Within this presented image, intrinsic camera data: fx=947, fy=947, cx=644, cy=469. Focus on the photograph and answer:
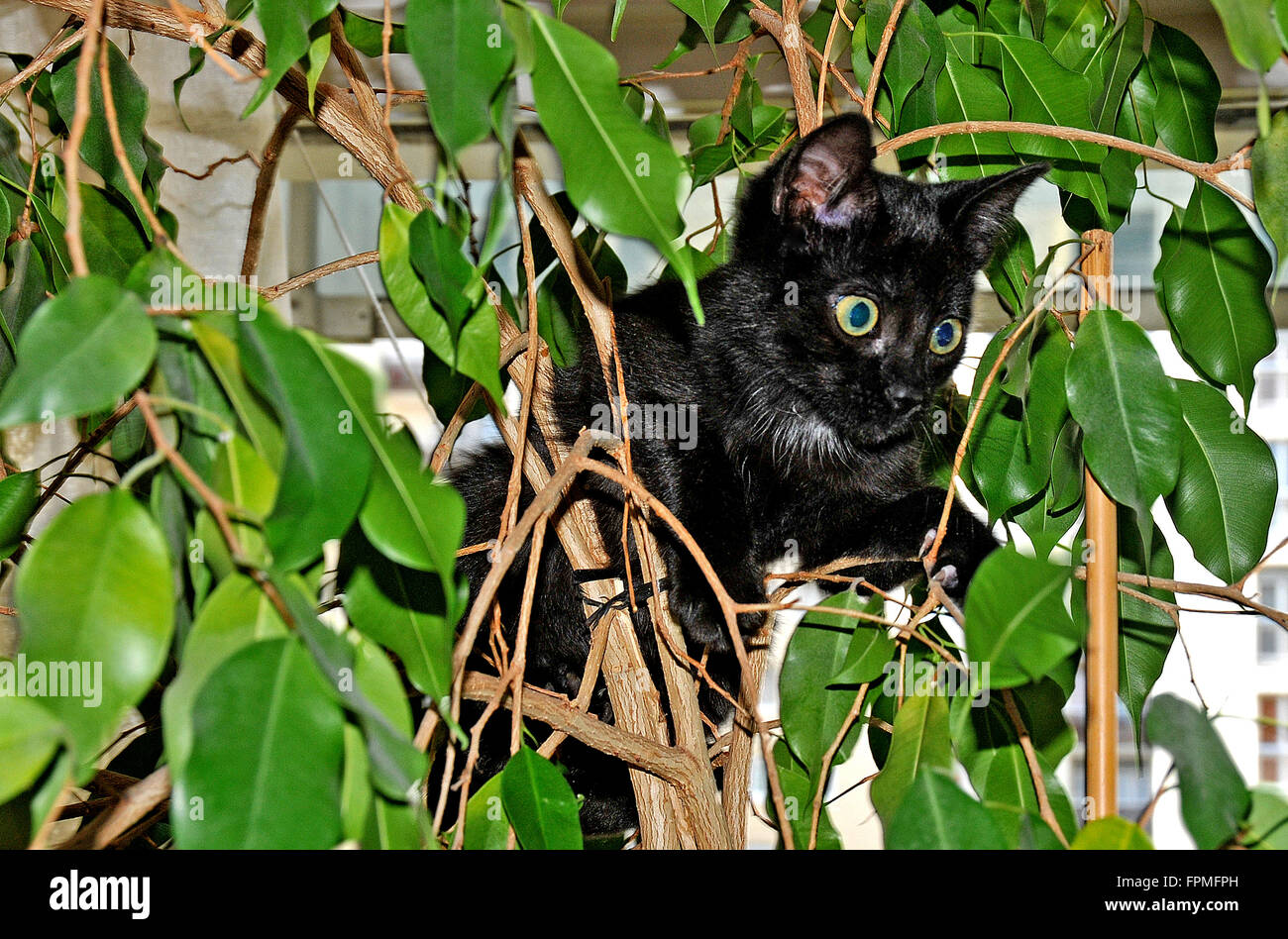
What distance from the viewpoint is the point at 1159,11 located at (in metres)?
1.90

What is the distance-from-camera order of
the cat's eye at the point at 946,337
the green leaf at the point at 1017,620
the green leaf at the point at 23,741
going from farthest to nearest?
the cat's eye at the point at 946,337, the green leaf at the point at 1017,620, the green leaf at the point at 23,741

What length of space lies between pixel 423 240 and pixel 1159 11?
1.94 meters

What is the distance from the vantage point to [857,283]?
1.06 meters

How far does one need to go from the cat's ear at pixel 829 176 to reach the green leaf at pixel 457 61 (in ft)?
1.64

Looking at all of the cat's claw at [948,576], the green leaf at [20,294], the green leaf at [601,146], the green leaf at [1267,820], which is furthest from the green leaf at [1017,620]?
the green leaf at [20,294]

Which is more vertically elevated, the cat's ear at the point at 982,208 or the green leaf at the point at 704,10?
the green leaf at the point at 704,10

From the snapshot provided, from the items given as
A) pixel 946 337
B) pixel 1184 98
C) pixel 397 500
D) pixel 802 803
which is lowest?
pixel 802 803

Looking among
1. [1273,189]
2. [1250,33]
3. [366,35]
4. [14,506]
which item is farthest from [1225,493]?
[14,506]

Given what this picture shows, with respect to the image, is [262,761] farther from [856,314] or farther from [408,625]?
[856,314]

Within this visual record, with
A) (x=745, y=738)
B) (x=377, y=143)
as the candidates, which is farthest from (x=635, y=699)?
(x=377, y=143)

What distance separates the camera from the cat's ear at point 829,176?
0.96m

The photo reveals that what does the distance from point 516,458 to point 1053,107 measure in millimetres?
596

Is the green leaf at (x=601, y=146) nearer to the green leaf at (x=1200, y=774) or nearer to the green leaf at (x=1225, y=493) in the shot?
the green leaf at (x=1200, y=774)

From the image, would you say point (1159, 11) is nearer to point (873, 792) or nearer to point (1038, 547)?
point (1038, 547)
